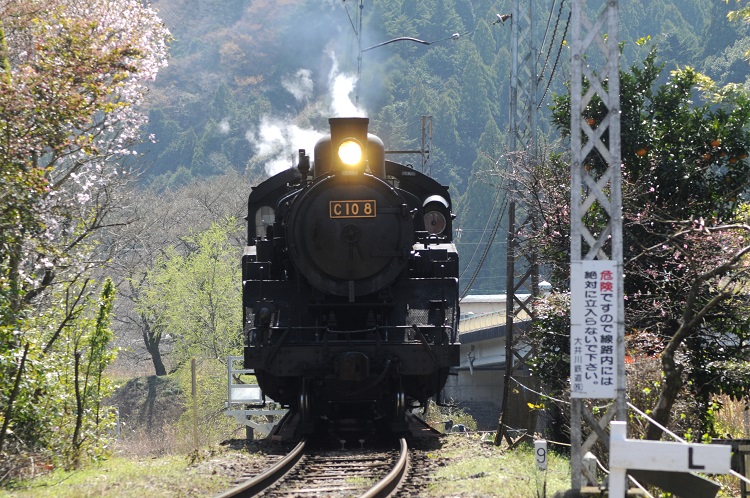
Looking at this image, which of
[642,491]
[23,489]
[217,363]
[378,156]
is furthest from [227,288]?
[642,491]

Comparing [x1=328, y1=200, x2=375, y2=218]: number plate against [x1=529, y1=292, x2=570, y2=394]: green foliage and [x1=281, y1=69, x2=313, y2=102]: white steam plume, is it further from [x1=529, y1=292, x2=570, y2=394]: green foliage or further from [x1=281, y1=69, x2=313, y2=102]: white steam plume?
[x1=281, y1=69, x2=313, y2=102]: white steam plume

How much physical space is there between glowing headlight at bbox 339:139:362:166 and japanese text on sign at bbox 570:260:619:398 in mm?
5331

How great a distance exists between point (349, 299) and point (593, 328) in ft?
16.6

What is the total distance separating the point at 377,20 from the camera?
10069cm

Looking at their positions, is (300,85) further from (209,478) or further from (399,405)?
(209,478)

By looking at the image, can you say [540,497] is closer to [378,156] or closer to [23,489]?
[23,489]

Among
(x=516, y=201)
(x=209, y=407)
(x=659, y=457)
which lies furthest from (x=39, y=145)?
(x=209, y=407)

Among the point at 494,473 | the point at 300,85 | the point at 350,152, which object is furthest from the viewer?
the point at 300,85

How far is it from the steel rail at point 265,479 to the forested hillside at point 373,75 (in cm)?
6194

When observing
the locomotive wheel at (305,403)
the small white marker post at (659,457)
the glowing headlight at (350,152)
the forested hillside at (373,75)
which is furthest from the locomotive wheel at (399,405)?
the forested hillside at (373,75)

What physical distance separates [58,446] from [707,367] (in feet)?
27.7

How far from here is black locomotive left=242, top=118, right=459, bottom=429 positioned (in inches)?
483

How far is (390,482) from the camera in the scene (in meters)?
9.36

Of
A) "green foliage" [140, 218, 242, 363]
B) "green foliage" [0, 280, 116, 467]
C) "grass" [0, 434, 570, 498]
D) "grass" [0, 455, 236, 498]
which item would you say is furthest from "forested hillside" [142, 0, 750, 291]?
"grass" [0, 455, 236, 498]
